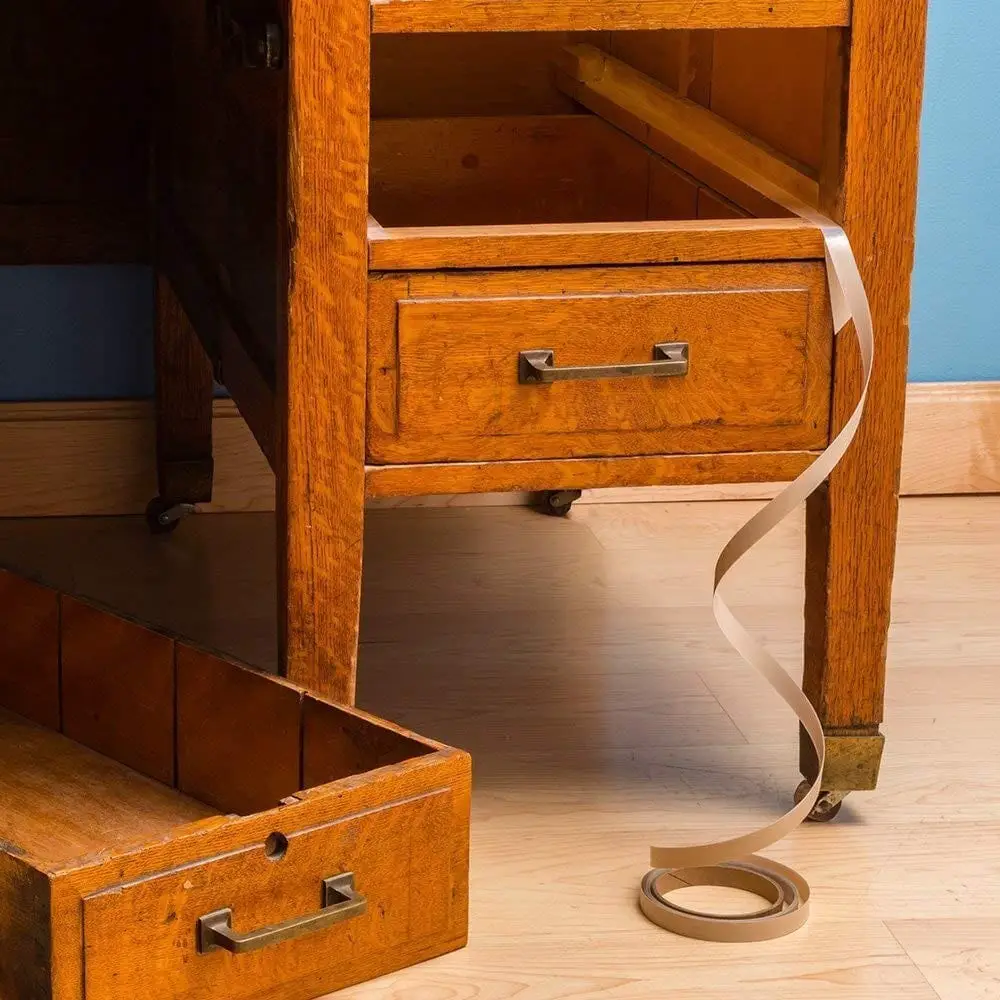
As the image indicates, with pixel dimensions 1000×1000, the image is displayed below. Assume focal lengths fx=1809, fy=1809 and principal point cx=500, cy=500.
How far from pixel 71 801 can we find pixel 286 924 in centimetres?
32

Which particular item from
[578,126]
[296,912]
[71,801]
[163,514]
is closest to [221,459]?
[163,514]

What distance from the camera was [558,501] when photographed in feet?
6.49

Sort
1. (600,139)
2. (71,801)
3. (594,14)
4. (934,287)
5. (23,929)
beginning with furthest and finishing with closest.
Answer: (934,287), (600,139), (71,801), (594,14), (23,929)

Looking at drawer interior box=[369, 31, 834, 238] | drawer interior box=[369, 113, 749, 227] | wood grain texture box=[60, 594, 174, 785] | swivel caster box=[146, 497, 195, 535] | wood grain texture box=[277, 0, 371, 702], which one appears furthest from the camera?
swivel caster box=[146, 497, 195, 535]

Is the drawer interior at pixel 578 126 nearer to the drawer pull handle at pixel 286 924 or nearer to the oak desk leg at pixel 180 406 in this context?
the oak desk leg at pixel 180 406

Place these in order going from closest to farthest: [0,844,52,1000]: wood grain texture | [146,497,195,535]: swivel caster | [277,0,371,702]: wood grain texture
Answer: [0,844,52,1000]: wood grain texture → [277,0,371,702]: wood grain texture → [146,497,195,535]: swivel caster

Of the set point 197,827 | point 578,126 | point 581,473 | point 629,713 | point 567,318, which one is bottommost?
point 629,713

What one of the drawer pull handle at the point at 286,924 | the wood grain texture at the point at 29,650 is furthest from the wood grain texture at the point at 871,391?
the wood grain texture at the point at 29,650

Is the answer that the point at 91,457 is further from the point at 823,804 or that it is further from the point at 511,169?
the point at 823,804

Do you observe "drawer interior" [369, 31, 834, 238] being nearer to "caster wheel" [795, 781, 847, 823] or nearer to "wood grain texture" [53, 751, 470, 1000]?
"caster wheel" [795, 781, 847, 823]

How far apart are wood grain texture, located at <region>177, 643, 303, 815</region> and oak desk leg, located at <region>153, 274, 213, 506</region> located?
69 cm

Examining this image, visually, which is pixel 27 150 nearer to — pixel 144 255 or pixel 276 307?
pixel 144 255

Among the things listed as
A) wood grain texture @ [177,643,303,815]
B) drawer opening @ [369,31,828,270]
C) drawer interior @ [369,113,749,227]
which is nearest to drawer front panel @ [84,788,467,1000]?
wood grain texture @ [177,643,303,815]

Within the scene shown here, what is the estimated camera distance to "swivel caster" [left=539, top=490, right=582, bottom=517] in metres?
1.98
